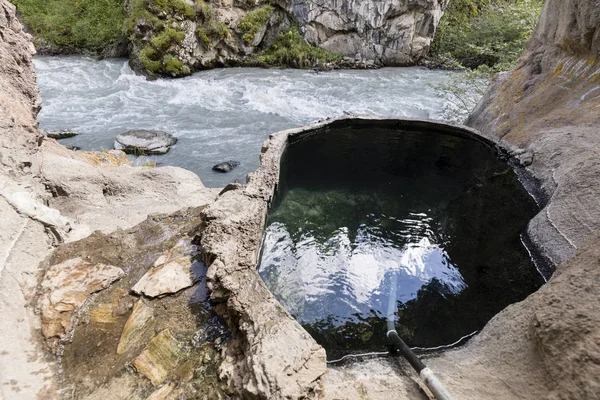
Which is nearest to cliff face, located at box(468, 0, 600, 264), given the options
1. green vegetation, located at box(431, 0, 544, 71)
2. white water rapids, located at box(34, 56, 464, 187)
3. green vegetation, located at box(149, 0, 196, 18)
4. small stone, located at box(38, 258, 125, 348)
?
white water rapids, located at box(34, 56, 464, 187)

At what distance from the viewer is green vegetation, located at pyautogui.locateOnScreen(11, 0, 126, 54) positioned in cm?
1620

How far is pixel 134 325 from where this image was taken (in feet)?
7.05

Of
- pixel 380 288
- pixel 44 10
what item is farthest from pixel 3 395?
pixel 44 10

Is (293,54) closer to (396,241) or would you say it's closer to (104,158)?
(104,158)

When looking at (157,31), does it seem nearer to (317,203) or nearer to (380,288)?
(317,203)

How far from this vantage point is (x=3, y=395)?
1687mm

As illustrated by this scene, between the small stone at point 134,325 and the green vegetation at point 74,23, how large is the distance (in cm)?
1737

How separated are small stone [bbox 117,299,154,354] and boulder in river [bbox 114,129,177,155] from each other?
6063 millimetres

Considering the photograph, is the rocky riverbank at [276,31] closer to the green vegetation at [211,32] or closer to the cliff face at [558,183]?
the green vegetation at [211,32]

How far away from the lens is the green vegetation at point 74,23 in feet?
53.2

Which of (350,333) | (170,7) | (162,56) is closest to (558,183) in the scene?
(350,333)

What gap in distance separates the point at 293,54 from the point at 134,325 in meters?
15.8

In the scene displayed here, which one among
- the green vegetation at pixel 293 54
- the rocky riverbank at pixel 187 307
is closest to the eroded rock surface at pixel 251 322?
the rocky riverbank at pixel 187 307

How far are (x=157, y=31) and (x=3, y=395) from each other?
585 inches
